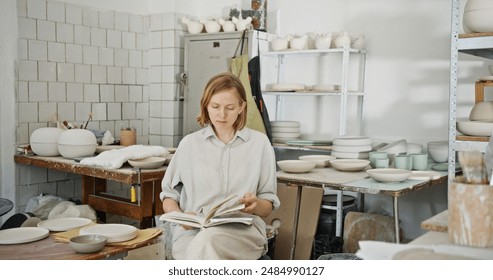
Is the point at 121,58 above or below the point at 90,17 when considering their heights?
below

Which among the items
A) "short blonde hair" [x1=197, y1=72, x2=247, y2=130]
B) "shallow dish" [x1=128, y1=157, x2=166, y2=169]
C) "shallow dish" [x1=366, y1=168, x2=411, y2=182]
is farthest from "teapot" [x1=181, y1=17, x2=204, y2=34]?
"short blonde hair" [x1=197, y1=72, x2=247, y2=130]

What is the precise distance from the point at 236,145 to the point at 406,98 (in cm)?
216

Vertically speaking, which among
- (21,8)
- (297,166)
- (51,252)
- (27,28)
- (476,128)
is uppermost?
(21,8)

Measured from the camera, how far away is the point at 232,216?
2469 mm

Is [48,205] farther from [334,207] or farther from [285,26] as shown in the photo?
A: [285,26]

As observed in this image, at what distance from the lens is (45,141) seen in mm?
4074

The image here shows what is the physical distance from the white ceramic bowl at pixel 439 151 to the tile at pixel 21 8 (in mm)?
3252

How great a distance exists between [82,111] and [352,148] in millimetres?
2356

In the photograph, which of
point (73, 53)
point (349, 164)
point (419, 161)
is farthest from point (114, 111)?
point (419, 161)

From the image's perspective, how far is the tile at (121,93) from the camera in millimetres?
5023

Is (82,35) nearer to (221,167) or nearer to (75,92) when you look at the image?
(75,92)

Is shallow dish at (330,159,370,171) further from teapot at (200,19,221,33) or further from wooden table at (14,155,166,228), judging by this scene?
teapot at (200,19,221,33)
